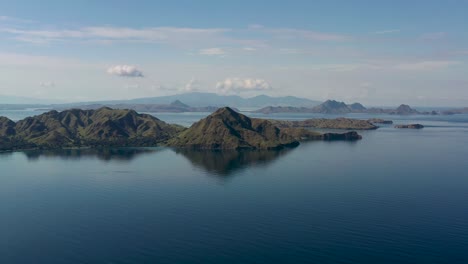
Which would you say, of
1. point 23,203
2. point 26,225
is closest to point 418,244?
point 26,225

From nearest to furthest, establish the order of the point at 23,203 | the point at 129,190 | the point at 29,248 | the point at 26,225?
the point at 29,248
the point at 26,225
the point at 23,203
the point at 129,190

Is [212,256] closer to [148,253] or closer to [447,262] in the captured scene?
[148,253]

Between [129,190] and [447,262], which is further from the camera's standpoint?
[129,190]

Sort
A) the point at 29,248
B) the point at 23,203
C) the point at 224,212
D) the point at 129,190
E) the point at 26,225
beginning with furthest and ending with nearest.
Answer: the point at 129,190 → the point at 23,203 → the point at 224,212 → the point at 26,225 → the point at 29,248

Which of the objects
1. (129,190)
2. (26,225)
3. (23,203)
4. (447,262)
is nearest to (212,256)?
(447,262)

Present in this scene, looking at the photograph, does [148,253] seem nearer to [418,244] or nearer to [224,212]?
[224,212]

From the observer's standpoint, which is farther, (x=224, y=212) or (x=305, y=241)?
(x=224, y=212)

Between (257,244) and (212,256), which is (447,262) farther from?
(212,256)

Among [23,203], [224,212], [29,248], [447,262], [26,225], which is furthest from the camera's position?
[23,203]
